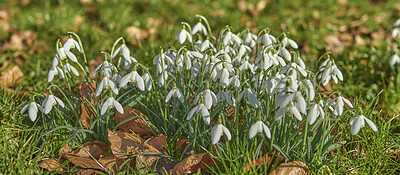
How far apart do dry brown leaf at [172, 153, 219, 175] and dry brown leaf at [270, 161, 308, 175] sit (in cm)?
33

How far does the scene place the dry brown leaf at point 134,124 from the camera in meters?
2.39

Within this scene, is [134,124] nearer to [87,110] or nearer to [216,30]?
[87,110]

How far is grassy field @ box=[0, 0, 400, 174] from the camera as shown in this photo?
7.55 feet

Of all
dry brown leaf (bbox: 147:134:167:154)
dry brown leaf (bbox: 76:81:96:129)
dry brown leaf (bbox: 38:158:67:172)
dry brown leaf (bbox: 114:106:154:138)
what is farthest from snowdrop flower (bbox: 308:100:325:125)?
dry brown leaf (bbox: 38:158:67:172)

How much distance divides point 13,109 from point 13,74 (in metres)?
0.83

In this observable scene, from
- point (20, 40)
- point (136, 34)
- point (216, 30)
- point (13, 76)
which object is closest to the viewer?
point (13, 76)

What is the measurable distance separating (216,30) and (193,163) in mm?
2663

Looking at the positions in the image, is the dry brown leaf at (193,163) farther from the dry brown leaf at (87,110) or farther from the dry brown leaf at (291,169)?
the dry brown leaf at (87,110)

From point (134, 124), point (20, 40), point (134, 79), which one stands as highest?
point (20, 40)

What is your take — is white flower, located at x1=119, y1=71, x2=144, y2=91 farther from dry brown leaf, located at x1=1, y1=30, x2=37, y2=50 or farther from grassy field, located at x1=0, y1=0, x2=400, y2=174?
dry brown leaf, located at x1=1, y1=30, x2=37, y2=50

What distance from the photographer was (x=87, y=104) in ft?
7.89

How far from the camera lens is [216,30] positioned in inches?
180

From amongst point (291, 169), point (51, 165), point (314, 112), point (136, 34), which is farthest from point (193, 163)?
point (136, 34)

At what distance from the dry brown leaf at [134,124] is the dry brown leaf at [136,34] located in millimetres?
1941
